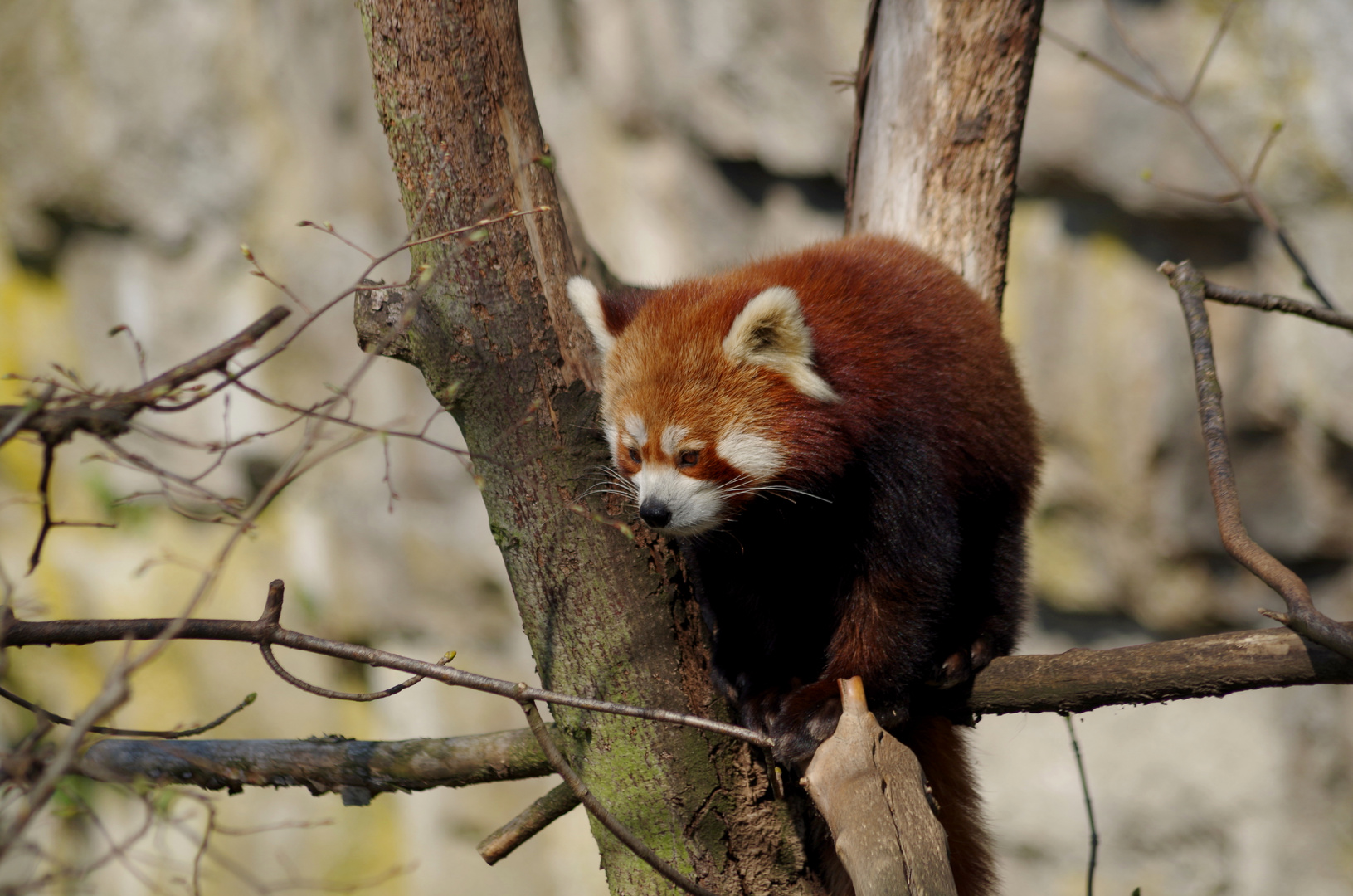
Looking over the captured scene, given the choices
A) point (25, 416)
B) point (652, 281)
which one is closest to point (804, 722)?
point (25, 416)

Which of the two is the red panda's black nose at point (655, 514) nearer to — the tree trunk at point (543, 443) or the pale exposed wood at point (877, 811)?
the tree trunk at point (543, 443)

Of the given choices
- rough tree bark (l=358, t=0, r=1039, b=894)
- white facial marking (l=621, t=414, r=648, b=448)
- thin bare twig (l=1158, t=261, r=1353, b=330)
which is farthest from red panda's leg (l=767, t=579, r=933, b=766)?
thin bare twig (l=1158, t=261, r=1353, b=330)

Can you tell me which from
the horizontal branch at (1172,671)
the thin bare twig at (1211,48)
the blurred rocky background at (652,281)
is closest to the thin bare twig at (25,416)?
the horizontal branch at (1172,671)

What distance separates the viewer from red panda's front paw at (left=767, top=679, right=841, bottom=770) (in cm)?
213

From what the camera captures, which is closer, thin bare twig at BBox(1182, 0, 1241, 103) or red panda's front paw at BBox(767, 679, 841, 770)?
red panda's front paw at BBox(767, 679, 841, 770)

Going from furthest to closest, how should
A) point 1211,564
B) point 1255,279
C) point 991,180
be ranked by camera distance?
point 1211,564 < point 1255,279 < point 991,180

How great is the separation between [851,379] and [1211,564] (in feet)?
11.2

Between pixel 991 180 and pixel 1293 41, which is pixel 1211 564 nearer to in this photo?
pixel 1293 41

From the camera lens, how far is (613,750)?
203cm

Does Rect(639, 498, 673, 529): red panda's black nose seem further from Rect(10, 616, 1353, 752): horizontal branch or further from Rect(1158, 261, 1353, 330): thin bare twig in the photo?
Rect(1158, 261, 1353, 330): thin bare twig

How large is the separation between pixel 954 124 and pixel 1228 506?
1.54 meters

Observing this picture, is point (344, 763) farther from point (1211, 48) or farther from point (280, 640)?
point (1211, 48)

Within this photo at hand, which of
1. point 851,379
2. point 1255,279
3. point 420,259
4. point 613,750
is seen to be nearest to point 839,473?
point 851,379

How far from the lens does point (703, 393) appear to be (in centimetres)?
236
